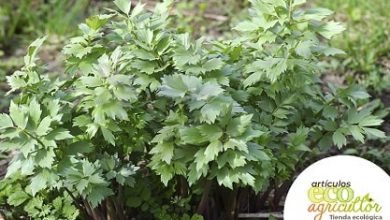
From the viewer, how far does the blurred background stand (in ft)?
12.5

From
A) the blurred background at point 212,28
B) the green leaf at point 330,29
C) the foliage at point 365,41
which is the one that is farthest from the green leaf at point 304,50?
the foliage at point 365,41

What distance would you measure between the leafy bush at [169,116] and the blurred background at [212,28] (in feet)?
4.09

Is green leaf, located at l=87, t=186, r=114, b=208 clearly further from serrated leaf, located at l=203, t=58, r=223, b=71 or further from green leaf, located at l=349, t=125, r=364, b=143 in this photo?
green leaf, located at l=349, t=125, r=364, b=143

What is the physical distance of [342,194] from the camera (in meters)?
2.13

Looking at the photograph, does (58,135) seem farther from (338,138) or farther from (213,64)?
(338,138)

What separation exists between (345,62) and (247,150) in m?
2.05

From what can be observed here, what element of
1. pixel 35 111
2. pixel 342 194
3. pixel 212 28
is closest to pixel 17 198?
pixel 35 111

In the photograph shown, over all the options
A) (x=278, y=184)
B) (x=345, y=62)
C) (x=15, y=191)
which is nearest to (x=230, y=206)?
(x=278, y=184)

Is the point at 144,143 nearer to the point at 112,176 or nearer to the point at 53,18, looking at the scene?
the point at 112,176

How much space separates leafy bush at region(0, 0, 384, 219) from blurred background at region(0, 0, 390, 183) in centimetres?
125

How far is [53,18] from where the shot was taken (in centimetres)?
439

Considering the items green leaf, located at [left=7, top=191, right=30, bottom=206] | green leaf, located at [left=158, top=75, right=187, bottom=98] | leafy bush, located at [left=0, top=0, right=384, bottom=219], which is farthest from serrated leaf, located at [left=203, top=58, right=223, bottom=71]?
green leaf, located at [left=7, top=191, right=30, bottom=206]

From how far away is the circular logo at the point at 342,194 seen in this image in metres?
2.11

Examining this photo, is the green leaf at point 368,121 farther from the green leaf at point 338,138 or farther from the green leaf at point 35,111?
the green leaf at point 35,111
